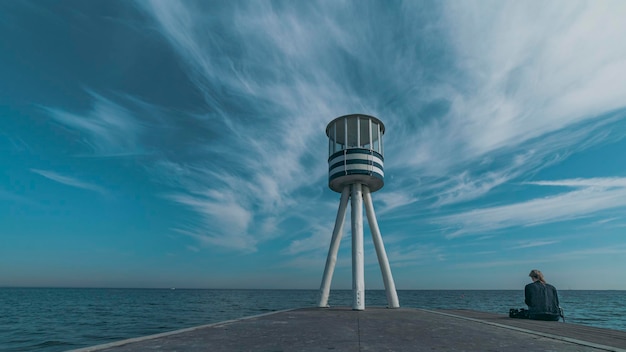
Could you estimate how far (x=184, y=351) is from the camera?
27.4 ft

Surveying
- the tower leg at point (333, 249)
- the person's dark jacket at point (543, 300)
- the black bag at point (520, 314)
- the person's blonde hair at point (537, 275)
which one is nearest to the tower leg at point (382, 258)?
the tower leg at point (333, 249)

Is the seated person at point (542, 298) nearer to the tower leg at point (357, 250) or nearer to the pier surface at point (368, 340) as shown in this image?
the pier surface at point (368, 340)

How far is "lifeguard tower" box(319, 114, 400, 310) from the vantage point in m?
25.1

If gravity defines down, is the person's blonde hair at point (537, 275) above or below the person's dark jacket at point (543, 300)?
above

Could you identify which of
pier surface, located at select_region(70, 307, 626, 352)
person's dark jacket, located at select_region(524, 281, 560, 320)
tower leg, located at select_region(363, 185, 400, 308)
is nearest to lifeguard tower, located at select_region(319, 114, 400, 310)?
tower leg, located at select_region(363, 185, 400, 308)

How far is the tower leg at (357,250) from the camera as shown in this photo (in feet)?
75.7

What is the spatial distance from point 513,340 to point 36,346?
95.6 feet

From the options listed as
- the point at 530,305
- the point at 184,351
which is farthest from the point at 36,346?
the point at 530,305

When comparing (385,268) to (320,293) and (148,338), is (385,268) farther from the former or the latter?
(148,338)

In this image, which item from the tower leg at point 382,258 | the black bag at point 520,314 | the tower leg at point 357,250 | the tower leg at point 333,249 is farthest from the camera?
the tower leg at point 333,249

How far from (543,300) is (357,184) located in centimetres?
1451

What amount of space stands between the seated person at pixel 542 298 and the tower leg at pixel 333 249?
Result: 1366 centimetres

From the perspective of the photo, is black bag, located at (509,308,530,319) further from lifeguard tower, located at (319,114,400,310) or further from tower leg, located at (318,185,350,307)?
tower leg, located at (318,185,350,307)

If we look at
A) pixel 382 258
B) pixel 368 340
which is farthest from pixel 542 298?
pixel 382 258
